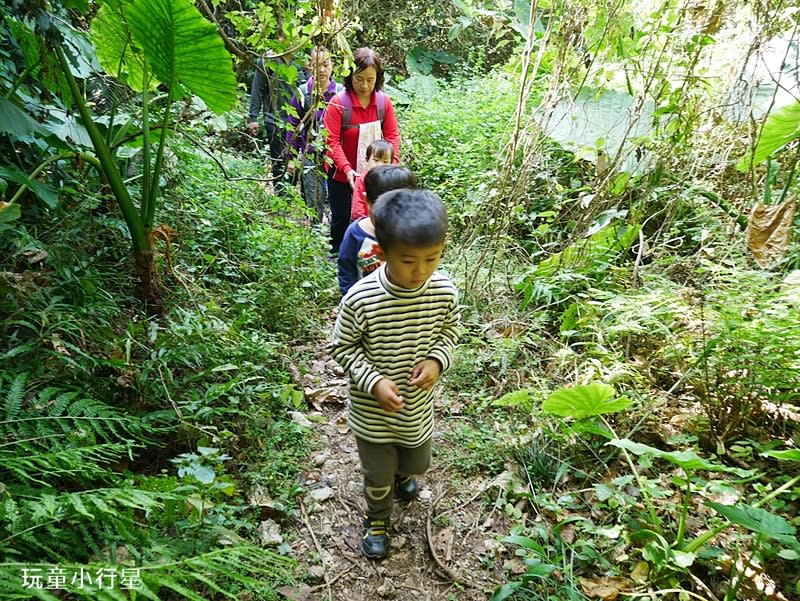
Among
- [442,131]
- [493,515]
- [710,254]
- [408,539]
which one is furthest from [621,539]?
[442,131]

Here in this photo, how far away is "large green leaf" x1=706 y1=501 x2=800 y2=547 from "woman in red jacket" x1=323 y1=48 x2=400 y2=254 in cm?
302

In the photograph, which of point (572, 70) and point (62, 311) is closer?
point (62, 311)

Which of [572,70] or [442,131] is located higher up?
[572,70]

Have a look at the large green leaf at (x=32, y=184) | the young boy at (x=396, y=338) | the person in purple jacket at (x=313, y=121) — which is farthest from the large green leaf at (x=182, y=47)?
the young boy at (x=396, y=338)

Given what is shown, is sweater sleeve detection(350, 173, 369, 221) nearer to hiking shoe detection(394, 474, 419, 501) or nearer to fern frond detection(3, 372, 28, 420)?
hiking shoe detection(394, 474, 419, 501)

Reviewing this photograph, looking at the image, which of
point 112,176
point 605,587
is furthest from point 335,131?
point 605,587

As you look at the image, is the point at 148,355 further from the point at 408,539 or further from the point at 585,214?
the point at 585,214

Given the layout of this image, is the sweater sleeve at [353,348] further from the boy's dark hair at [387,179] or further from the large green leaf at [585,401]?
the boy's dark hair at [387,179]

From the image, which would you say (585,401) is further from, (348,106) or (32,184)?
(348,106)

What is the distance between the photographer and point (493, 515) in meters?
2.20

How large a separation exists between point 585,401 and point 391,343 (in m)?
0.82

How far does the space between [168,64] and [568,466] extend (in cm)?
269

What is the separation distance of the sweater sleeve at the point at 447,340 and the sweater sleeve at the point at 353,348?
0.78ft

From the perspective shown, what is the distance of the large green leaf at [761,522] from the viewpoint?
1.42 meters
